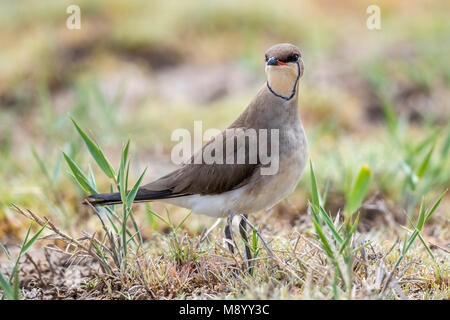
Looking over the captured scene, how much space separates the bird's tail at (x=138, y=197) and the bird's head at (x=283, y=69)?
23.2 inches

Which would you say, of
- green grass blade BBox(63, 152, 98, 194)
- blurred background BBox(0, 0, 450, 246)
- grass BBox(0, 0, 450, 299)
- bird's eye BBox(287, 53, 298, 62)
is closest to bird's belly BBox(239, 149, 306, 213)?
grass BBox(0, 0, 450, 299)

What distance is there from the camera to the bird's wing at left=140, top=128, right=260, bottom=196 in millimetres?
2246

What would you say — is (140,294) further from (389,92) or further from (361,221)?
(389,92)

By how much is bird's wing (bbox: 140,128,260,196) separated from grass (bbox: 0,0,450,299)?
14cm

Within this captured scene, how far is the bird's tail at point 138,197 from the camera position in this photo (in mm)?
2195

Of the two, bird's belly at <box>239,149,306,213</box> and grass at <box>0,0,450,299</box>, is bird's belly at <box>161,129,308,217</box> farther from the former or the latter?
grass at <box>0,0,450,299</box>

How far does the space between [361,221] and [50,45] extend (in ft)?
13.0

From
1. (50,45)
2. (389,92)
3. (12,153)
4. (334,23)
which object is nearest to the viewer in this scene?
(12,153)

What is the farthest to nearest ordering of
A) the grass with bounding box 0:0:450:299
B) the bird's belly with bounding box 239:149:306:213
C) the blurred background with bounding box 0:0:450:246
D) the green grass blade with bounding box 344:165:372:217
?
the blurred background with bounding box 0:0:450:246, the bird's belly with bounding box 239:149:306:213, the grass with bounding box 0:0:450:299, the green grass blade with bounding box 344:165:372:217

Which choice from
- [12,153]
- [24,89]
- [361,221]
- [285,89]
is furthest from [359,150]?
[24,89]

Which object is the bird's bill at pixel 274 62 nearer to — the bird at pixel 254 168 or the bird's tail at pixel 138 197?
the bird at pixel 254 168

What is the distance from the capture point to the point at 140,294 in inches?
81.0

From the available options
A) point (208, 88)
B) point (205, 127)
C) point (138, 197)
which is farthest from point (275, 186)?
point (208, 88)

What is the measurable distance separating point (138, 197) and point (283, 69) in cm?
77
